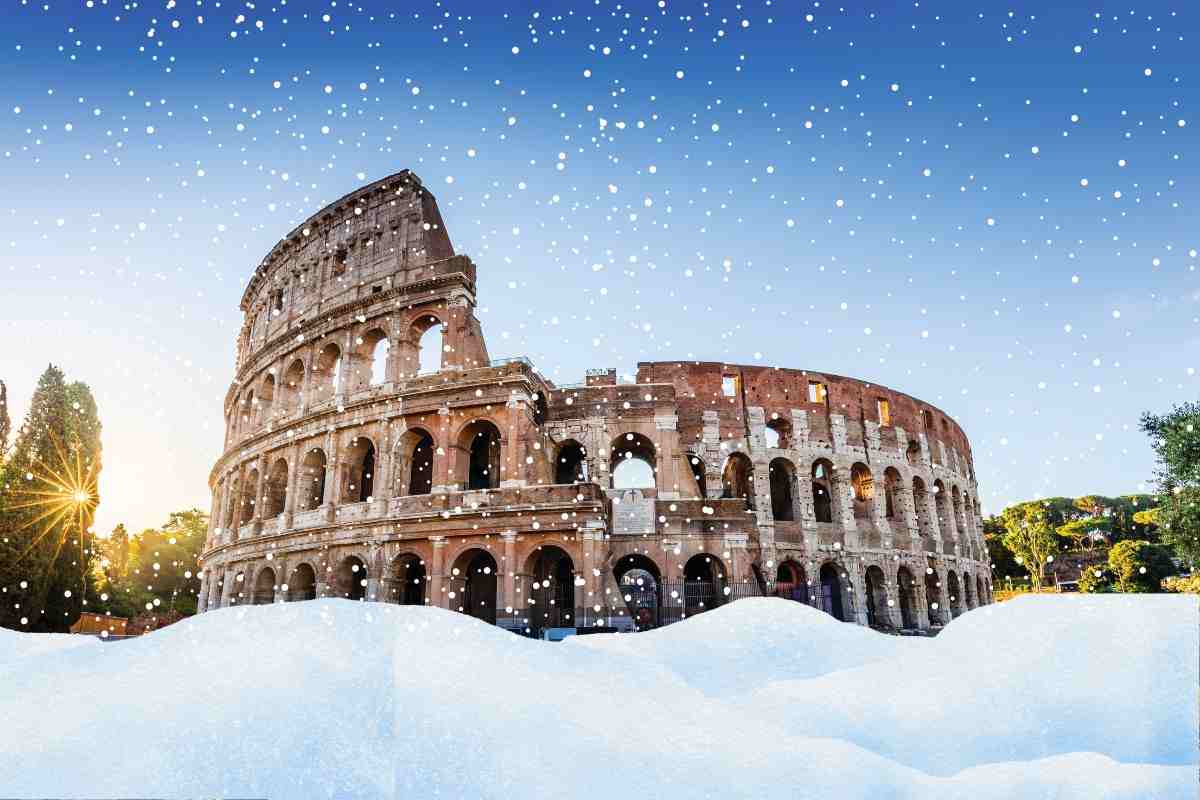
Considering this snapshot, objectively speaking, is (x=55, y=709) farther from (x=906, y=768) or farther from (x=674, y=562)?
(x=674, y=562)

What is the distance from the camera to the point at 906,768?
4.89 feet

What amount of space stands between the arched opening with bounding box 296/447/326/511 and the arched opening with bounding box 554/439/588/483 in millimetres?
7632

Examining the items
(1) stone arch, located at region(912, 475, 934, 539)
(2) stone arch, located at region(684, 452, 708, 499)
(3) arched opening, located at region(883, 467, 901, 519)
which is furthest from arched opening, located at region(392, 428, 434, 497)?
(1) stone arch, located at region(912, 475, 934, 539)

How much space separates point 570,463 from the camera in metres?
21.3

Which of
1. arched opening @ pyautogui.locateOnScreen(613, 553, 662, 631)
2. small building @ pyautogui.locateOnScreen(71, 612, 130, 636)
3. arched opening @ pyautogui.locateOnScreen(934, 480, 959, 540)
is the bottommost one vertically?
small building @ pyautogui.locateOnScreen(71, 612, 130, 636)

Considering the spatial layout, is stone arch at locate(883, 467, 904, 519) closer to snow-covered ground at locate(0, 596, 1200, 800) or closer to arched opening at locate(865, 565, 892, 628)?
arched opening at locate(865, 565, 892, 628)

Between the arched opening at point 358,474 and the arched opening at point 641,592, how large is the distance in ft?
27.6

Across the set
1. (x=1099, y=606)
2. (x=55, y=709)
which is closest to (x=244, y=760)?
(x=55, y=709)

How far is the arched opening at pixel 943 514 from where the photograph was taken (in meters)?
25.9

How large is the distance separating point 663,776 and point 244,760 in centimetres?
91

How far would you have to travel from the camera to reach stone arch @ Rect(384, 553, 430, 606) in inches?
667

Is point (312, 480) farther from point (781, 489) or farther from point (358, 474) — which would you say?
point (781, 489)

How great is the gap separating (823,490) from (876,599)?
4.73 meters

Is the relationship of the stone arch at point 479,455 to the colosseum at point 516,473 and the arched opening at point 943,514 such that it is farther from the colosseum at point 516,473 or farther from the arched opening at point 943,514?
the arched opening at point 943,514
